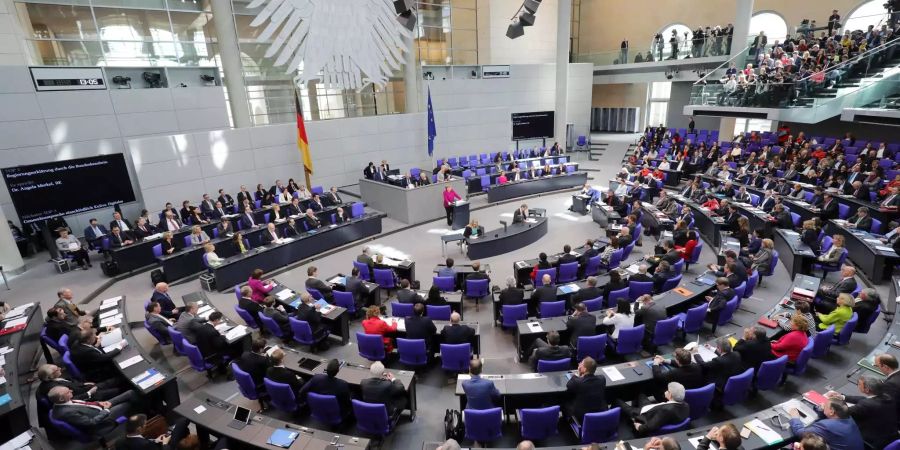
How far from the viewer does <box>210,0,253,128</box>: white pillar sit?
15.1 meters

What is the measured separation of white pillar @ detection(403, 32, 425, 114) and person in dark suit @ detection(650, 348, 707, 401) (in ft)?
57.4

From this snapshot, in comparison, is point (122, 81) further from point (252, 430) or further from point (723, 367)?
point (723, 367)

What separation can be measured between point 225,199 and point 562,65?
56.0ft

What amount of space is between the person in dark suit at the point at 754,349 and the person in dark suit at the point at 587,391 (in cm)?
213

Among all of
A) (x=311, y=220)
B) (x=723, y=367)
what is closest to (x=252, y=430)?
(x=723, y=367)

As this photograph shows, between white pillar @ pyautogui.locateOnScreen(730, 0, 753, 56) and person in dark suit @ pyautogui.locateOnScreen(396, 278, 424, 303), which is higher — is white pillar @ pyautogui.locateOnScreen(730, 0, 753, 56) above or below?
above

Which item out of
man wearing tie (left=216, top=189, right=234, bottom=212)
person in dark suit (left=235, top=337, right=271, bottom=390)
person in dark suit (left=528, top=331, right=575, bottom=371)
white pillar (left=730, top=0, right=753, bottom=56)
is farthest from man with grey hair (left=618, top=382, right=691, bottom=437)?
white pillar (left=730, top=0, right=753, bottom=56)

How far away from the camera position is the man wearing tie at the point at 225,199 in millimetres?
14758

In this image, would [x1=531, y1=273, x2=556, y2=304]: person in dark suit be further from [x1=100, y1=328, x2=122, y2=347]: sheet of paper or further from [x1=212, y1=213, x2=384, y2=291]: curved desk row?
[x1=212, y1=213, x2=384, y2=291]: curved desk row

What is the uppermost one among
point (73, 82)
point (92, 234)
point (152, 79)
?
point (152, 79)

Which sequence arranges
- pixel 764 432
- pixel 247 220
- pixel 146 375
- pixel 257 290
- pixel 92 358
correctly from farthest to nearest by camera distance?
pixel 247 220 → pixel 257 290 → pixel 92 358 → pixel 146 375 → pixel 764 432

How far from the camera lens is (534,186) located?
18.1 metres

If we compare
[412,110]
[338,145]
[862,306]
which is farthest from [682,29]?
[862,306]

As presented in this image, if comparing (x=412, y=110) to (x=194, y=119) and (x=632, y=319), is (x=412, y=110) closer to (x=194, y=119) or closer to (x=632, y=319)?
(x=194, y=119)
